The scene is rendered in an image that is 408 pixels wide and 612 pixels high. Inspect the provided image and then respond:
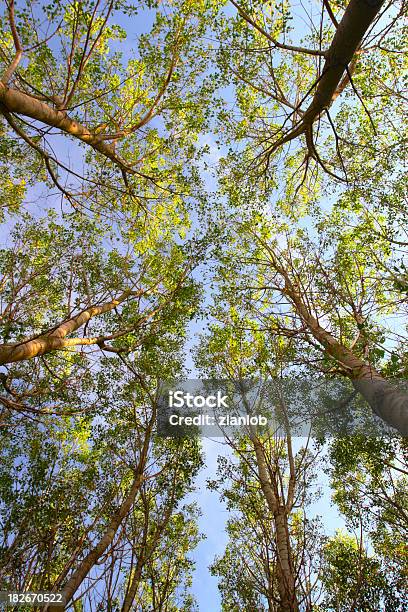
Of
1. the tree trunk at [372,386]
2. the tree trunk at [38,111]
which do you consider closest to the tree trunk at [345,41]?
the tree trunk at [372,386]

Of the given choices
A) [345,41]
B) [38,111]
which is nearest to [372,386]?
[345,41]

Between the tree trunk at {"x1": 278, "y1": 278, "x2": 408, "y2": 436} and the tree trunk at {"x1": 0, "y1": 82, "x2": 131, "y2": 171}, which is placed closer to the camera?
the tree trunk at {"x1": 278, "y1": 278, "x2": 408, "y2": 436}

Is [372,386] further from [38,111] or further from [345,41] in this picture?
[38,111]

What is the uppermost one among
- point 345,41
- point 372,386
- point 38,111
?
point 38,111

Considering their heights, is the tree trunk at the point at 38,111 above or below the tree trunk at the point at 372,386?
above

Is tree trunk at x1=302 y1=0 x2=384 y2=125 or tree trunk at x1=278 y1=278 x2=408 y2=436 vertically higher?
tree trunk at x1=302 y1=0 x2=384 y2=125

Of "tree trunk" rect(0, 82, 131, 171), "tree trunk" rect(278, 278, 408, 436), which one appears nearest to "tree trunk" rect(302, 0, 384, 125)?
"tree trunk" rect(278, 278, 408, 436)

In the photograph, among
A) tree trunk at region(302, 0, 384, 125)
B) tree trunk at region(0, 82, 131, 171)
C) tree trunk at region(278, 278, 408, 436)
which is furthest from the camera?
tree trunk at region(0, 82, 131, 171)

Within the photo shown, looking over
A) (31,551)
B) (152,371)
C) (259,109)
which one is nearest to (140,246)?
(152,371)

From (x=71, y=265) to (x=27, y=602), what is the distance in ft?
20.7

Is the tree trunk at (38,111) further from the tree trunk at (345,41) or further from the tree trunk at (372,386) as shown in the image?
the tree trunk at (372,386)

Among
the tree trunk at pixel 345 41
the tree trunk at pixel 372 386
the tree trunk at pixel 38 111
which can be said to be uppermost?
the tree trunk at pixel 38 111

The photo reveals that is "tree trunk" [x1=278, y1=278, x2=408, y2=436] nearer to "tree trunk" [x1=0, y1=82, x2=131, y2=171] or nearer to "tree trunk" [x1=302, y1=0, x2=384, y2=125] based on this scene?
"tree trunk" [x1=302, y1=0, x2=384, y2=125]

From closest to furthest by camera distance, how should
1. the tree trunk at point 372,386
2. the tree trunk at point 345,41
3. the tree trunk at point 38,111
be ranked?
the tree trunk at point 345,41, the tree trunk at point 372,386, the tree trunk at point 38,111
